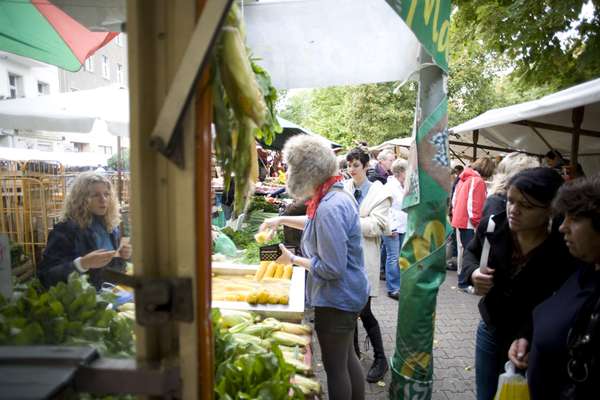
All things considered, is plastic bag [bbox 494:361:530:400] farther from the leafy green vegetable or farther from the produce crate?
the leafy green vegetable

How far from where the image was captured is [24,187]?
4941 mm

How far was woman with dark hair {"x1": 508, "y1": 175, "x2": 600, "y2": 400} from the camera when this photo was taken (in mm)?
1591

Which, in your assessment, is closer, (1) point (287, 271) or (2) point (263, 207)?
(1) point (287, 271)

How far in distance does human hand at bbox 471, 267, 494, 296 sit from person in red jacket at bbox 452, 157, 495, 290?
413 centimetres

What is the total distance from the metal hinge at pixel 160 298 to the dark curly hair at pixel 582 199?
1.66 metres

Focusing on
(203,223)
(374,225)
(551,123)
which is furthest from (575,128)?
(203,223)

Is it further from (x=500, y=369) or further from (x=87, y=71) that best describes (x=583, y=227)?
(x=87, y=71)

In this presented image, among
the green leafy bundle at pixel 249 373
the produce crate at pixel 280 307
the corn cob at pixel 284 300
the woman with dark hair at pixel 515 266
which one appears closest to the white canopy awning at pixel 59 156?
the produce crate at pixel 280 307

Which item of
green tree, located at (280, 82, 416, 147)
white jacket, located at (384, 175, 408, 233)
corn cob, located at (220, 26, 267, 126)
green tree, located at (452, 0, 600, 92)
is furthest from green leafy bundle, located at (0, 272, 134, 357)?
green tree, located at (280, 82, 416, 147)

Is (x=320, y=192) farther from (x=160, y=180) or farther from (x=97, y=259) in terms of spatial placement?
(x=160, y=180)

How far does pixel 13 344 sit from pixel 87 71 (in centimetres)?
208

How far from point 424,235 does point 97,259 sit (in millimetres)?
1761

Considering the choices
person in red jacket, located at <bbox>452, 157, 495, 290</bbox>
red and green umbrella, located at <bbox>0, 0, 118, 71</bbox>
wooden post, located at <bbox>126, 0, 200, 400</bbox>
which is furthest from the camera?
person in red jacket, located at <bbox>452, 157, 495, 290</bbox>

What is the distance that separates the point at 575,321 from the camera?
1684 mm
